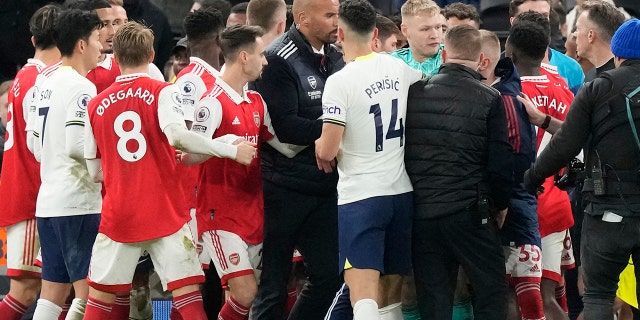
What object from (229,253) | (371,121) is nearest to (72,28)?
(229,253)

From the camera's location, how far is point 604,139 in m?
7.79

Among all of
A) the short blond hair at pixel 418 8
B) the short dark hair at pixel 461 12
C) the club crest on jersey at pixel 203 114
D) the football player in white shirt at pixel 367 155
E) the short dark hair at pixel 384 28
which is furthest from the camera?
the short dark hair at pixel 461 12

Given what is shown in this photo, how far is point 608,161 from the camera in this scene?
7.79 metres

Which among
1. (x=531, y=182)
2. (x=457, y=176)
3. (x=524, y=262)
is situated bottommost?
(x=524, y=262)

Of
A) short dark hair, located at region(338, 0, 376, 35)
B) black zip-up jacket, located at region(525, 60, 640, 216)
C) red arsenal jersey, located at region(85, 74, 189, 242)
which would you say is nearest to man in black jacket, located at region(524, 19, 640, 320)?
black zip-up jacket, located at region(525, 60, 640, 216)

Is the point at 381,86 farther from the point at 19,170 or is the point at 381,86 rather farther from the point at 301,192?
the point at 19,170

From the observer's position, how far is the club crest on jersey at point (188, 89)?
8.69 meters

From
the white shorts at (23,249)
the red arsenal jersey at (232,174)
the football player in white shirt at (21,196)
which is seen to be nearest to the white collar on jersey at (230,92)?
the red arsenal jersey at (232,174)

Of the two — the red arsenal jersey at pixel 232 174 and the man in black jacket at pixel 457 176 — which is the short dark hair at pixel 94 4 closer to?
the red arsenal jersey at pixel 232 174

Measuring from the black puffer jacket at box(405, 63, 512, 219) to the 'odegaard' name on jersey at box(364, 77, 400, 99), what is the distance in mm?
202

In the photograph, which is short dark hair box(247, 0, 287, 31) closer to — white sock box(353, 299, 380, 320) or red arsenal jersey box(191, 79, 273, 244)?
red arsenal jersey box(191, 79, 273, 244)

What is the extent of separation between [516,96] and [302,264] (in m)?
2.35

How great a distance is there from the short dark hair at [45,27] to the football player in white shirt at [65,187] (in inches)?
15.8

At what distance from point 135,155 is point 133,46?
72 centimetres
